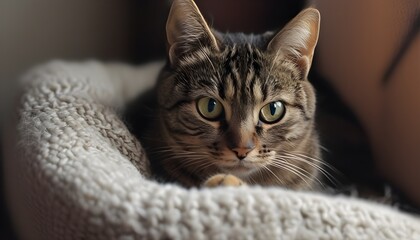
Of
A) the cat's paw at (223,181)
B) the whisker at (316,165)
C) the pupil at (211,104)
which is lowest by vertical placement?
the whisker at (316,165)

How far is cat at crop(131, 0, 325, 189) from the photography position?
107 cm

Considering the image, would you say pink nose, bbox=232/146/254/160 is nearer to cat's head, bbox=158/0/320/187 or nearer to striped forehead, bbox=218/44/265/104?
cat's head, bbox=158/0/320/187

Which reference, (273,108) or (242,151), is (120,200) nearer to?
(242,151)

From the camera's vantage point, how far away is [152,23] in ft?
6.11

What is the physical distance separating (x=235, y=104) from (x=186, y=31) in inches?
7.8

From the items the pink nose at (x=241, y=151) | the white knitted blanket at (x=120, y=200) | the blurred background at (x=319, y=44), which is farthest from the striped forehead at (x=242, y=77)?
the blurred background at (x=319, y=44)

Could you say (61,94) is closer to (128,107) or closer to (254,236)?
(128,107)

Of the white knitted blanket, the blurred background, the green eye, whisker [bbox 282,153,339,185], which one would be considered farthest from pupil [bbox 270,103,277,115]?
the blurred background

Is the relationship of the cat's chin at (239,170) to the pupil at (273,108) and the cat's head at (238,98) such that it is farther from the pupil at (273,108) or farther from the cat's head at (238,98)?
the pupil at (273,108)

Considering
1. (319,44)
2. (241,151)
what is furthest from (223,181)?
(319,44)

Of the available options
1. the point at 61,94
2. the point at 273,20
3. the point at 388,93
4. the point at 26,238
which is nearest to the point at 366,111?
the point at 388,93

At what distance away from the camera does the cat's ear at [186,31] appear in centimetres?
109

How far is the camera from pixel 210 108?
1091mm

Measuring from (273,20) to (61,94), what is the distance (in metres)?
0.84
